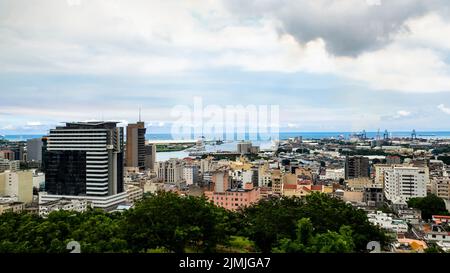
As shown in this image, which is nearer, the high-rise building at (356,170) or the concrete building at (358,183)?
the high-rise building at (356,170)

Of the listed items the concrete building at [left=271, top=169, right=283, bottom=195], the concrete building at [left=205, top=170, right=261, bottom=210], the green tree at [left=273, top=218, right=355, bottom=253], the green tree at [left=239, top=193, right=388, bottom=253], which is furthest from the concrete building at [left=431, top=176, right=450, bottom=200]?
the green tree at [left=273, top=218, right=355, bottom=253]

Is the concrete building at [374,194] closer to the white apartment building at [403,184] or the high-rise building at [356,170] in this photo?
the white apartment building at [403,184]

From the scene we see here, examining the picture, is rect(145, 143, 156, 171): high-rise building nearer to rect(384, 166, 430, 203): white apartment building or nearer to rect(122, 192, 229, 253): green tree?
rect(122, 192, 229, 253): green tree

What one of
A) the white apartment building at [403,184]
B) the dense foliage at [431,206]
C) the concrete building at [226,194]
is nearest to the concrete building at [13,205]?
the concrete building at [226,194]
